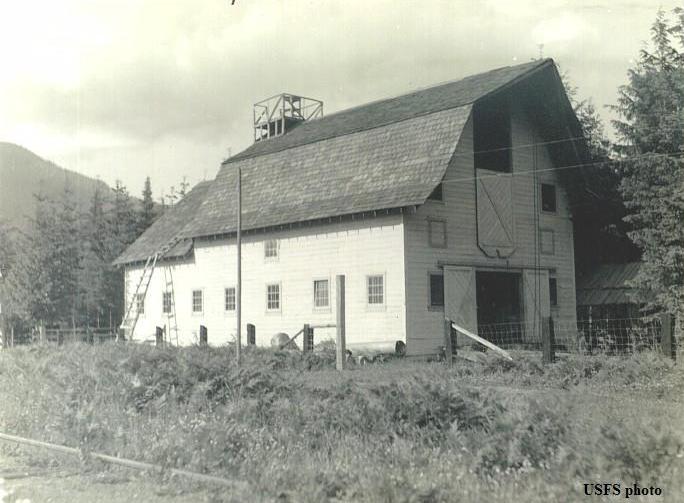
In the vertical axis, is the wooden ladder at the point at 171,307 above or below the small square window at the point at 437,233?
below

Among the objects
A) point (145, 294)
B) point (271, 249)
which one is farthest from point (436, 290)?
point (145, 294)

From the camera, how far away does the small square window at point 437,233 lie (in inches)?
884

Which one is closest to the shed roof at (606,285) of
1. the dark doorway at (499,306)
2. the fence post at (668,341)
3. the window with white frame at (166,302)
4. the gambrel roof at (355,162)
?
the dark doorway at (499,306)

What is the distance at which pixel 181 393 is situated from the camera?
1184 cm

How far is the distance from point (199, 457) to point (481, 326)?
1738 cm

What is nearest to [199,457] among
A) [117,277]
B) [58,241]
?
[58,241]

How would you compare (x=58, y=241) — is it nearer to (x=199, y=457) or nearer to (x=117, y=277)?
(x=117, y=277)

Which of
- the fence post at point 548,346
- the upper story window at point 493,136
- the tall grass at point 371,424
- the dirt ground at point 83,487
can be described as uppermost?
the upper story window at point 493,136

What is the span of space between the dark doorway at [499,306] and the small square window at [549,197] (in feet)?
9.94

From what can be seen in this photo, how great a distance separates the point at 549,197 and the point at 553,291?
131 inches

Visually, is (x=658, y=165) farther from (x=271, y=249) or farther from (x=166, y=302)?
(x=166, y=302)

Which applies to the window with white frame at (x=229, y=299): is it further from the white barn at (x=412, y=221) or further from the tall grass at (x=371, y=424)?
the tall grass at (x=371, y=424)

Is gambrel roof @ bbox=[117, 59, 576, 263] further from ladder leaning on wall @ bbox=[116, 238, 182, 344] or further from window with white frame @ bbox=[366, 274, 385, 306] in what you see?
ladder leaning on wall @ bbox=[116, 238, 182, 344]

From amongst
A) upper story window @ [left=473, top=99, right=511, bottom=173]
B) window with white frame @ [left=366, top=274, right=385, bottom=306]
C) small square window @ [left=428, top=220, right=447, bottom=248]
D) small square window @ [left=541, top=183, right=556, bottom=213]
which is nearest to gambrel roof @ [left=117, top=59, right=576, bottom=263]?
upper story window @ [left=473, top=99, right=511, bottom=173]
